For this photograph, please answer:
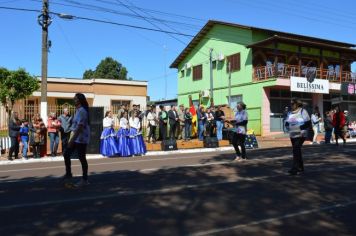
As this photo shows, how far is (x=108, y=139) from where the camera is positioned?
59.2 feet

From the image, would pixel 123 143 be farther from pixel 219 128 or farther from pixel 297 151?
pixel 297 151

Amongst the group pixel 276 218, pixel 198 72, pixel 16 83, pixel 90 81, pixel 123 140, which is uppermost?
pixel 198 72

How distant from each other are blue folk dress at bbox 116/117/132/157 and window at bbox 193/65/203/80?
78.7 feet

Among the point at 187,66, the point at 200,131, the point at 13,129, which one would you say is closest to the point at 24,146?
the point at 13,129

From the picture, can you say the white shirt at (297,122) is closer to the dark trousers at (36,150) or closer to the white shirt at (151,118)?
the dark trousers at (36,150)

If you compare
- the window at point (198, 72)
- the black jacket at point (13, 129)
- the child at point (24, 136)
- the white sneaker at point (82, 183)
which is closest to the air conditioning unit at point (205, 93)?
the window at point (198, 72)

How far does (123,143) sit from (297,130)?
29.8ft

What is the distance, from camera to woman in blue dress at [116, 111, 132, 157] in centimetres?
1797

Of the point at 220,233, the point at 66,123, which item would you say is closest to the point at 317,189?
the point at 220,233

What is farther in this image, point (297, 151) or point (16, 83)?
point (16, 83)

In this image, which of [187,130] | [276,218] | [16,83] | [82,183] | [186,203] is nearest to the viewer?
[276,218]

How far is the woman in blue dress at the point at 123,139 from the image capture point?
18.0m

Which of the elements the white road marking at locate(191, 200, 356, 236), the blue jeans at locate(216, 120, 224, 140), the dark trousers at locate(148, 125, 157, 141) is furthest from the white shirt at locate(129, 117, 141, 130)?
the white road marking at locate(191, 200, 356, 236)

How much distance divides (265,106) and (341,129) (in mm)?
14139
